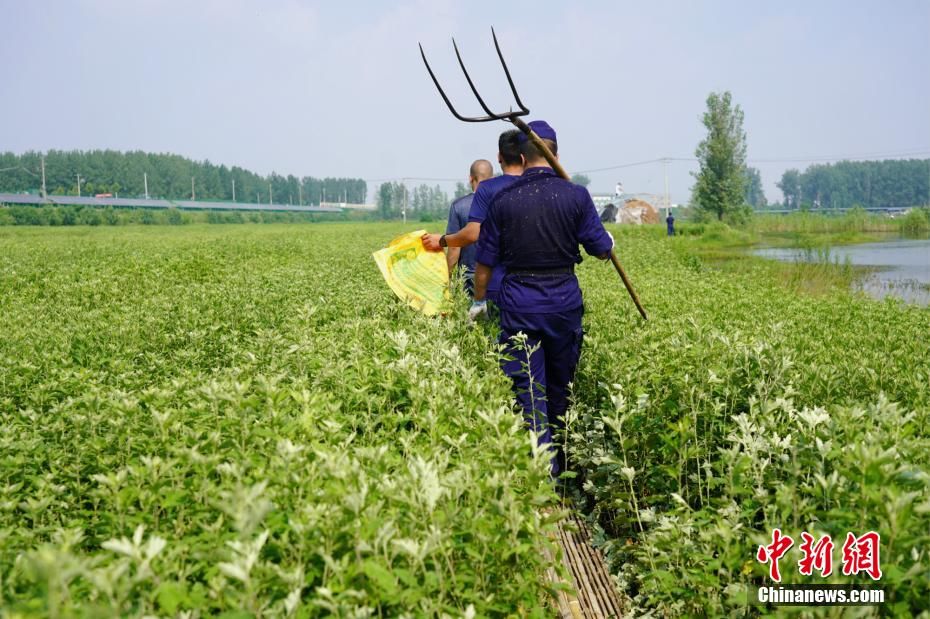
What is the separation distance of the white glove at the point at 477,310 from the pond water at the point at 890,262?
707 cm

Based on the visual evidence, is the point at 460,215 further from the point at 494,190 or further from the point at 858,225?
the point at 858,225

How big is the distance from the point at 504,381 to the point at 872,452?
7.21ft

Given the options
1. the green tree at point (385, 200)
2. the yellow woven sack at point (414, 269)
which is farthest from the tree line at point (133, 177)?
the yellow woven sack at point (414, 269)

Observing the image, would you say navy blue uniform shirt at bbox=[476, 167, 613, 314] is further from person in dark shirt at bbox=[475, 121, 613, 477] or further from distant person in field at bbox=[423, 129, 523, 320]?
distant person in field at bbox=[423, 129, 523, 320]

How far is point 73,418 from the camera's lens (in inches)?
151

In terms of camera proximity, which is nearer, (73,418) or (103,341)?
(73,418)

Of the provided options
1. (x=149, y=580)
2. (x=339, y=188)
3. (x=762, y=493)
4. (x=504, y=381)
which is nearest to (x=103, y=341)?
(x=504, y=381)

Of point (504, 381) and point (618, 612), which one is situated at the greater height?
point (504, 381)

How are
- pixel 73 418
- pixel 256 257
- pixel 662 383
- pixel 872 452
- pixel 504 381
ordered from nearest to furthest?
1. pixel 872 452
2. pixel 73 418
3. pixel 504 381
4. pixel 662 383
5. pixel 256 257

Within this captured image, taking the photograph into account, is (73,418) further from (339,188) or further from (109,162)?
(339,188)

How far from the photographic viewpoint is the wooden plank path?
3977mm

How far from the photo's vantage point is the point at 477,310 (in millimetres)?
6051

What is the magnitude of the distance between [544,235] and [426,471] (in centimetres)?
281

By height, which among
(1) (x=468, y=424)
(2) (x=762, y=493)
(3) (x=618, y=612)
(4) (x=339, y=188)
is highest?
(4) (x=339, y=188)
